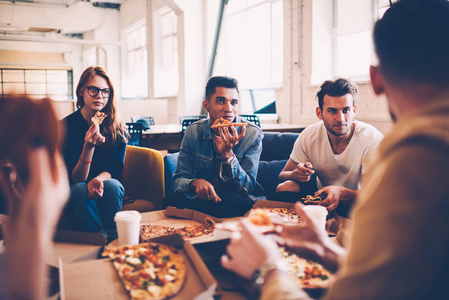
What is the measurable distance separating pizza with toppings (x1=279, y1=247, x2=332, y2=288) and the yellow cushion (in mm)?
1580

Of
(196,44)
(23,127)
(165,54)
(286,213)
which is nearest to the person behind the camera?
(23,127)

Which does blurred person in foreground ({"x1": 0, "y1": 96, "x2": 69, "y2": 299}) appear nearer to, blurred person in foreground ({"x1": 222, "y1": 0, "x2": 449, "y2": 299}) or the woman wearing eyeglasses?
blurred person in foreground ({"x1": 222, "y1": 0, "x2": 449, "y2": 299})

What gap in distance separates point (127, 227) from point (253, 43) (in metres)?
6.96

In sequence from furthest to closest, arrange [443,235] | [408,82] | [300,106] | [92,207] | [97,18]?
1. [97,18]
2. [300,106]
3. [92,207]
4. [408,82]
5. [443,235]

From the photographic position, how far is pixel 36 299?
0.76 metres

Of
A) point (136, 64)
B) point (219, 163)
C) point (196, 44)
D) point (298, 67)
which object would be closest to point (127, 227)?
point (219, 163)

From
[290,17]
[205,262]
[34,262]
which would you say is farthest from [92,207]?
[290,17]

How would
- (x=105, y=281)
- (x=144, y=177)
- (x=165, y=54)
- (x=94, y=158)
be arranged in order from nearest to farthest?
Answer: 1. (x=105, y=281)
2. (x=94, y=158)
3. (x=144, y=177)
4. (x=165, y=54)

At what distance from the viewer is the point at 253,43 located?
25.6 feet

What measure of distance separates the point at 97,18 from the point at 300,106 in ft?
28.1

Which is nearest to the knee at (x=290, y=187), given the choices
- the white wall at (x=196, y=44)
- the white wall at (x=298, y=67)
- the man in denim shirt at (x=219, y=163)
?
the man in denim shirt at (x=219, y=163)

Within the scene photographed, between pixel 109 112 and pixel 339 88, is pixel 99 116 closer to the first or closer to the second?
pixel 109 112

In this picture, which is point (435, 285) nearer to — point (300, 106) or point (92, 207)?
point (92, 207)

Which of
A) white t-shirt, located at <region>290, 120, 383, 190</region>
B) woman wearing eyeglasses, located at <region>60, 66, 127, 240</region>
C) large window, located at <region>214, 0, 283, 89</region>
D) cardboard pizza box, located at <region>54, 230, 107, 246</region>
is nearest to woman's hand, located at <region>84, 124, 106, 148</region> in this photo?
woman wearing eyeglasses, located at <region>60, 66, 127, 240</region>
